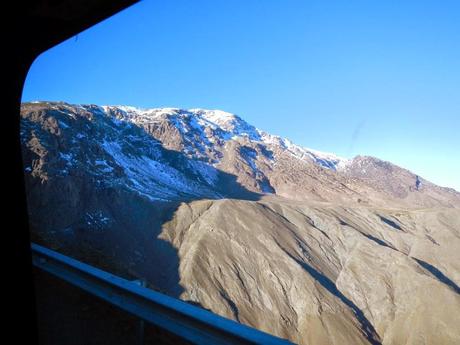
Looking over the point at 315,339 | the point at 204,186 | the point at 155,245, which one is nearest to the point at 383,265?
the point at 315,339

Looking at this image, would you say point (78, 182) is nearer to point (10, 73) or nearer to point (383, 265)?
point (383, 265)

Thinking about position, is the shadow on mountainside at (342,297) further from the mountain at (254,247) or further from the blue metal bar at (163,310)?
the blue metal bar at (163,310)

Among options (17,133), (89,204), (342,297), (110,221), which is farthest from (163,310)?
(342,297)

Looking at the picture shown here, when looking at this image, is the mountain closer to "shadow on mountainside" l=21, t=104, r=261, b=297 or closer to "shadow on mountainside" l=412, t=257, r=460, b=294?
"shadow on mountainside" l=21, t=104, r=261, b=297

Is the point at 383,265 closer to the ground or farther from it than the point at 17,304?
closer to the ground

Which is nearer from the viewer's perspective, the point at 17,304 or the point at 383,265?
the point at 17,304

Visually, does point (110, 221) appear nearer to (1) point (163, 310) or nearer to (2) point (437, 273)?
(1) point (163, 310)

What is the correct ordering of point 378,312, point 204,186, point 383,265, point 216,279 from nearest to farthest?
point 216,279
point 378,312
point 383,265
point 204,186

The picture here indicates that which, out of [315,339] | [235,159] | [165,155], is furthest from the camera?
[235,159]
